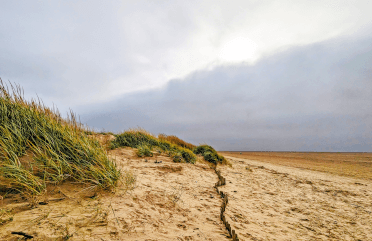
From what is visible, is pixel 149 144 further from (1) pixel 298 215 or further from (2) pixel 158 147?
(1) pixel 298 215

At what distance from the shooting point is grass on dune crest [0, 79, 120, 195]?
2.82 metres

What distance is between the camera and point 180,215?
3119mm

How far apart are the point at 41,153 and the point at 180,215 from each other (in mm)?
2943

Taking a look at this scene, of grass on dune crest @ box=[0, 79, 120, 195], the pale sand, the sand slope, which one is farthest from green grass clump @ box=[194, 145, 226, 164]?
grass on dune crest @ box=[0, 79, 120, 195]

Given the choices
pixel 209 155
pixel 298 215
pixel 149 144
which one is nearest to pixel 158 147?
pixel 149 144

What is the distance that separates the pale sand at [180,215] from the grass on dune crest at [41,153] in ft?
0.86

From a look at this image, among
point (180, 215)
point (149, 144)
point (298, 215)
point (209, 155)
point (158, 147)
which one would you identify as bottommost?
point (298, 215)

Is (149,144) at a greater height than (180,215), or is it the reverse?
(149,144)

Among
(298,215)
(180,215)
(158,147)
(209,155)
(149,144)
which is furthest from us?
(209,155)

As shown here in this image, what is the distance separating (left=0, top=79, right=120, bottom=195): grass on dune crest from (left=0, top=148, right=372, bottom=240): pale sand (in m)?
0.26

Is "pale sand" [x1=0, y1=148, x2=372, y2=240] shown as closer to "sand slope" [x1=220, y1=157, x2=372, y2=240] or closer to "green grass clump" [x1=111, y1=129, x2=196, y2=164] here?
"sand slope" [x1=220, y1=157, x2=372, y2=240]

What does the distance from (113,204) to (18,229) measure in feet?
3.83

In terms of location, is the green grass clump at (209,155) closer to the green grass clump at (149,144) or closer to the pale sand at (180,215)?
the green grass clump at (149,144)

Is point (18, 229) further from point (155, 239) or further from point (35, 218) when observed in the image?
point (155, 239)
